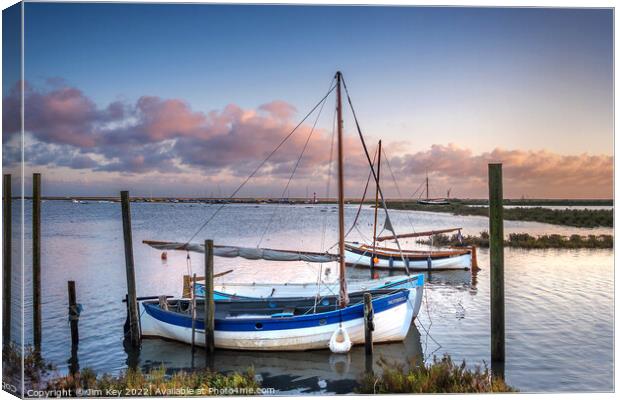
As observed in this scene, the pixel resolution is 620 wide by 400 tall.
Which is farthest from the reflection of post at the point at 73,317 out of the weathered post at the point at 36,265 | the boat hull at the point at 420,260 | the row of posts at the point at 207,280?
the boat hull at the point at 420,260

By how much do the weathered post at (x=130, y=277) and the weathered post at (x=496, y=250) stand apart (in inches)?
308

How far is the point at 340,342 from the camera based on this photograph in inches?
525

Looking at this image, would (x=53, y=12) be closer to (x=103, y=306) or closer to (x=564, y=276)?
(x=103, y=306)

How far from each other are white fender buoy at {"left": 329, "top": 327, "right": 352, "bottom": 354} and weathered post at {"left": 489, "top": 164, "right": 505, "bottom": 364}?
136 inches

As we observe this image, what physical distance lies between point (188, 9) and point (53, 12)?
98.6 inches

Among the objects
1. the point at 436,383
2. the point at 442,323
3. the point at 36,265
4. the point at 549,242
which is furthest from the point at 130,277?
the point at 549,242

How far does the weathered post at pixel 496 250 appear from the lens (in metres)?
10.9

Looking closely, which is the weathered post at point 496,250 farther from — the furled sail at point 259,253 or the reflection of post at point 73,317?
the reflection of post at point 73,317

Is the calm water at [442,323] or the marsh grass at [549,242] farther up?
the marsh grass at [549,242]

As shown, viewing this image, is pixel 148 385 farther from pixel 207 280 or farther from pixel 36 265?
pixel 36 265

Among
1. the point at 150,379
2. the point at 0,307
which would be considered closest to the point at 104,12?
the point at 0,307

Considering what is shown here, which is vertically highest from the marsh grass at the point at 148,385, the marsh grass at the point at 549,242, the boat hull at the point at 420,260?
the marsh grass at the point at 549,242

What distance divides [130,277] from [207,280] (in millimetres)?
1957

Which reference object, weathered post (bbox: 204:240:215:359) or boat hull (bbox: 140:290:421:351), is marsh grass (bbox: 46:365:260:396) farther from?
boat hull (bbox: 140:290:421:351)
